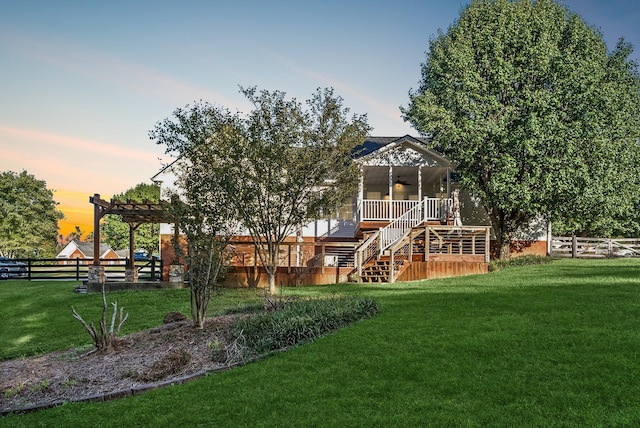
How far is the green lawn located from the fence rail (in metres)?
15.9

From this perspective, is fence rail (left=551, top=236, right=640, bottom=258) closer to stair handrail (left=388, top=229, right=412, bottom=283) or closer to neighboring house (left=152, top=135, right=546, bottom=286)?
neighboring house (left=152, top=135, right=546, bottom=286)

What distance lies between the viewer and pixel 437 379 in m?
6.17

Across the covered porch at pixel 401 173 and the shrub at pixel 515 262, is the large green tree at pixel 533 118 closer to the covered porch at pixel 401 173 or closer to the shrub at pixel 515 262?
the covered porch at pixel 401 173

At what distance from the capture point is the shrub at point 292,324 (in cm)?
838

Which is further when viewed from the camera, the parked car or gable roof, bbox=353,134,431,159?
the parked car

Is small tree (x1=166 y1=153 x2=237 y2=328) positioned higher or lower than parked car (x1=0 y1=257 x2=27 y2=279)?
higher

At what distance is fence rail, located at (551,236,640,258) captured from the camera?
81.1ft

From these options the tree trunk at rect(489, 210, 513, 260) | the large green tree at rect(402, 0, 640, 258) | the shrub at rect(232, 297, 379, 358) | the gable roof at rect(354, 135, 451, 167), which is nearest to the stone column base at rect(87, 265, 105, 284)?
the gable roof at rect(354, 135, 451, 167)

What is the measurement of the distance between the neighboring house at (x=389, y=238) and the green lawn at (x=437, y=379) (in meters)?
8.31

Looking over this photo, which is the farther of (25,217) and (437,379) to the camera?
(25,217)

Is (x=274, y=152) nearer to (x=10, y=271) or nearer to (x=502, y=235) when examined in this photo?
(x=502, y=235)

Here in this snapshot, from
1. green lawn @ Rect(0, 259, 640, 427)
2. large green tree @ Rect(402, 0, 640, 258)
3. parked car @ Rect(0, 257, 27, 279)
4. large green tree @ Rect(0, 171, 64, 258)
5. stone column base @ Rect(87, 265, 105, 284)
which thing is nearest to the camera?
green lawn @ Rect(0, 259, 640, 427)

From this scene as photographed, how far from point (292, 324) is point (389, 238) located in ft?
39.0

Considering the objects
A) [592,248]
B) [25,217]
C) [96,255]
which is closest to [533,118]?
[592,248]
